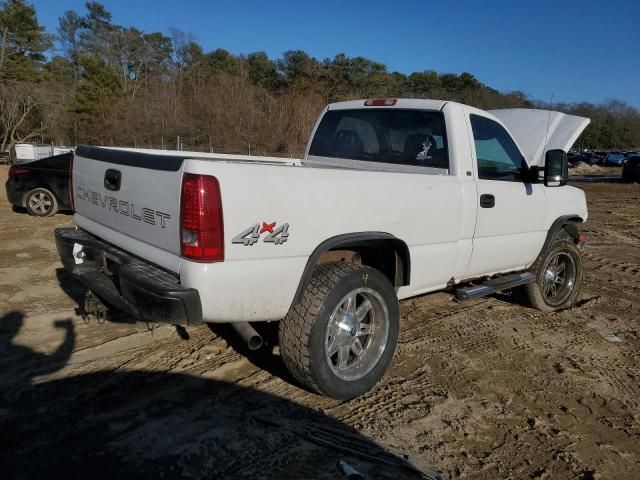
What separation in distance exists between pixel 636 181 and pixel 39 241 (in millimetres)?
27154

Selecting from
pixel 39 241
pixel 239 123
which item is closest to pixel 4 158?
pixel 239 123

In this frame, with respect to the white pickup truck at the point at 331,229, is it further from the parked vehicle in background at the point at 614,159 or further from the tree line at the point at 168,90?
the parked vehicle in background at the point at 614,159

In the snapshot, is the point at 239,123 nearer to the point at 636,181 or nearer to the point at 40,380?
the point at 636,181

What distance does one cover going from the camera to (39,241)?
8086 millimetres

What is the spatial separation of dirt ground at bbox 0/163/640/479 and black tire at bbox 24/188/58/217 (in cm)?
599

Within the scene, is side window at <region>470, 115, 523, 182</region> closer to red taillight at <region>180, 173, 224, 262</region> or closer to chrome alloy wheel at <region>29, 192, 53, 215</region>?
red taillight at <region>180, 173, 224, 262</region>

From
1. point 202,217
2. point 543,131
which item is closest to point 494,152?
point 543,131

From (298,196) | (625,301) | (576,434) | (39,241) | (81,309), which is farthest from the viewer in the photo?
(39,241)

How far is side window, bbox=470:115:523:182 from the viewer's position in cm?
432

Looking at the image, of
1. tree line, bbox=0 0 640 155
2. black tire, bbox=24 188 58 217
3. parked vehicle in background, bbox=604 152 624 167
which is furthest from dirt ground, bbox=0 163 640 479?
parked vehicle in background, bbox=604 152 624 167

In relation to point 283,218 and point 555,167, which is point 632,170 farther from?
point 283,218

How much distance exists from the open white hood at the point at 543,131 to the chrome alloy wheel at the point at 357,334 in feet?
9.77

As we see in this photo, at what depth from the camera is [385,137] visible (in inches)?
180

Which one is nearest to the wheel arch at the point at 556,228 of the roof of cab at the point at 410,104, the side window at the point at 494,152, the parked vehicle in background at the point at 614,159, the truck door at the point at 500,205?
the truck door at the point at 500,205
